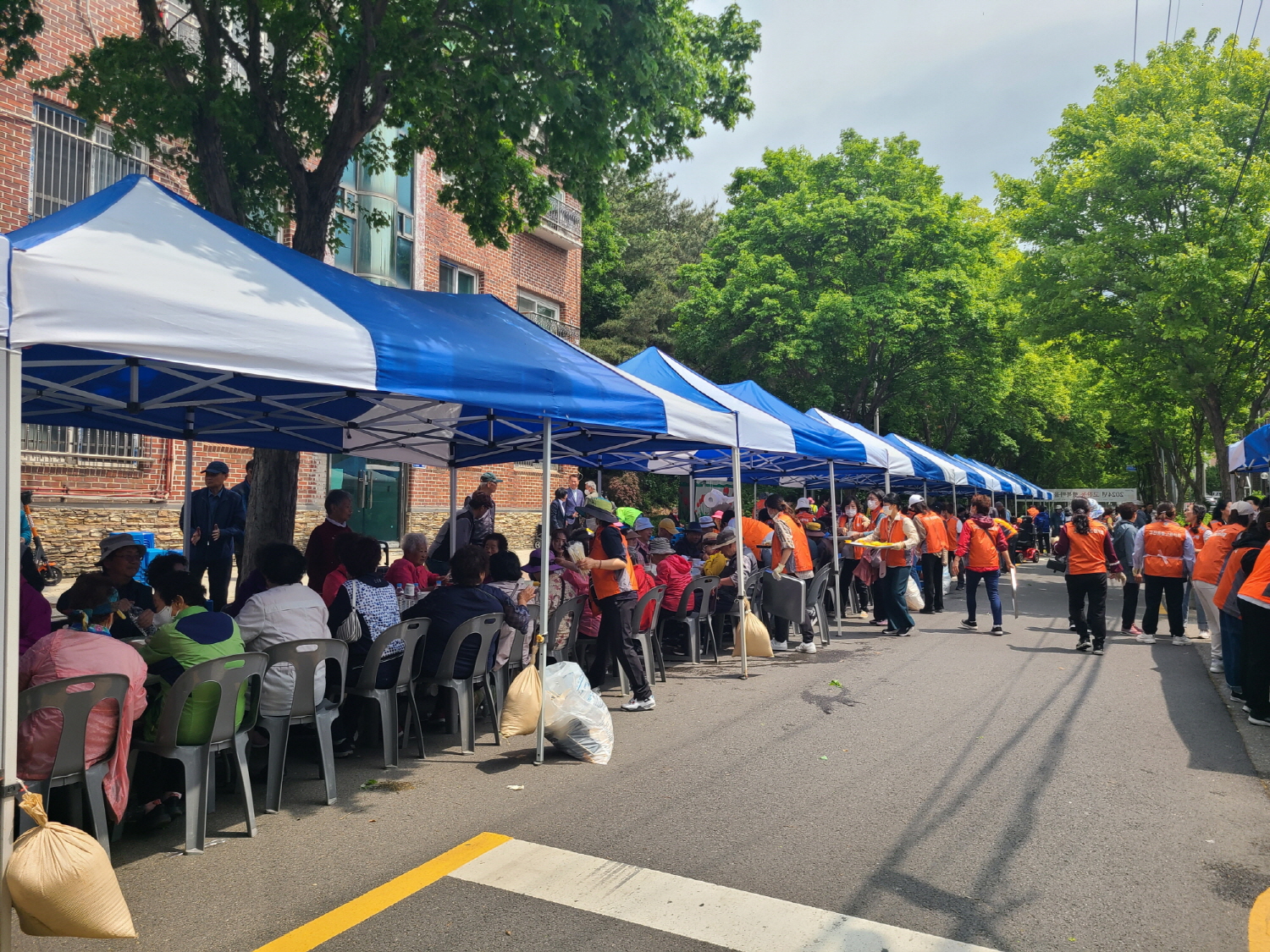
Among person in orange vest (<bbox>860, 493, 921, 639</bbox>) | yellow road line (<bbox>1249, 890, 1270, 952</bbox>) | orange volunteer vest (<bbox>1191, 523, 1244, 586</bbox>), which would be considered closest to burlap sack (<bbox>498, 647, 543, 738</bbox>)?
yellow road line (<bbox>1249, 890, 1270, 952</bbox>)

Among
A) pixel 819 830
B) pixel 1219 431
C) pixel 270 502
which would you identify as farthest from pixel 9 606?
pixel 1219 431

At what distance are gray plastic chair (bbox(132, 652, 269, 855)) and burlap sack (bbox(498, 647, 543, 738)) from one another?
1.72 m

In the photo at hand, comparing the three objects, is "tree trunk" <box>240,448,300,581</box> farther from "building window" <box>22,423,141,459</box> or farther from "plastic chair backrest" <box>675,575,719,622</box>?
"building window" <box>22,423,141,459</box>

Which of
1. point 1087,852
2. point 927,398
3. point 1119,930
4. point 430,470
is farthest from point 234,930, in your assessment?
point 927,398

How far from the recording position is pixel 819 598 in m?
11.4

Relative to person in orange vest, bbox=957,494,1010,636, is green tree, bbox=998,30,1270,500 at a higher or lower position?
higher

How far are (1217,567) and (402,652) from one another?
812 cm

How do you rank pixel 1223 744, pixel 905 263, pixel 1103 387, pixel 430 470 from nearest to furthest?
pixel 1223 744, pixel 430 470, pixel 905 263, pixel 1103 387

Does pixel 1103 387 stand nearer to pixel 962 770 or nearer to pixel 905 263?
pixel 905 263

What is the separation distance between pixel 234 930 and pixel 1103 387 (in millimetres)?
29216

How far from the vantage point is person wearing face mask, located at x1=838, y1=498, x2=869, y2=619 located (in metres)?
14.4

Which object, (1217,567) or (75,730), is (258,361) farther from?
(1217,567)

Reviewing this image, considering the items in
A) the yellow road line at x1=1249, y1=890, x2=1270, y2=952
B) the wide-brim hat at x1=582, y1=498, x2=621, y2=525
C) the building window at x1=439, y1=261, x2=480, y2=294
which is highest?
the building window at x1=439, y1=261, x2=480, y2=294

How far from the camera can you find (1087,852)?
446 cm
